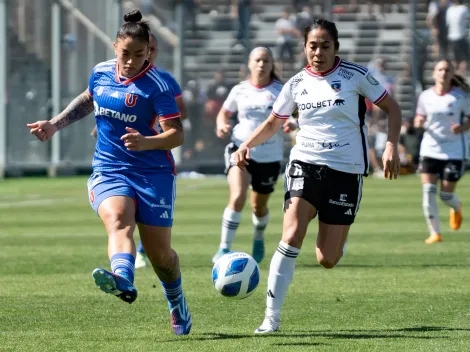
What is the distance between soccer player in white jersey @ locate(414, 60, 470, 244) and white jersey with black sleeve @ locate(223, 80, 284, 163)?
2.83 metres

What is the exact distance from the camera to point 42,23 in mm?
32219

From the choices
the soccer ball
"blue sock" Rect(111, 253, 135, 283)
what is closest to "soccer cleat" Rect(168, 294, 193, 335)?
the soccer ball

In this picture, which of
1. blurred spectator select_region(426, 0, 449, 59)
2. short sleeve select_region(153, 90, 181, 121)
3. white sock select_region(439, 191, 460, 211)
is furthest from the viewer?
blurred spectator select_region(426, 0, 449, 59)

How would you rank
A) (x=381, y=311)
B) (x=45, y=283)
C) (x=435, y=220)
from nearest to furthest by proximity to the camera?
(x=381, y=311), (x=45, y=283), (x=435, y=220)

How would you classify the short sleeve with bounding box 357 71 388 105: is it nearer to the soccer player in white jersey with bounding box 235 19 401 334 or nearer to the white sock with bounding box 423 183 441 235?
the soccer player in white jersey with bounding box 235 19 401 334

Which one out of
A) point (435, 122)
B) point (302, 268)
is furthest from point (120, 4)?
point (302, 268)

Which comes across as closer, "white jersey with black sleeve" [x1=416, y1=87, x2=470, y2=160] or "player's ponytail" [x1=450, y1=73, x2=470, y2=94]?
"player's ponytail" [x1=450, y1=73, x2=470, y2=94]

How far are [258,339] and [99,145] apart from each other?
1742 mm

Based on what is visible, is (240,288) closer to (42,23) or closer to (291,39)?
(42,23)

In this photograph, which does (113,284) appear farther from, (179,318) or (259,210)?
(259,210)

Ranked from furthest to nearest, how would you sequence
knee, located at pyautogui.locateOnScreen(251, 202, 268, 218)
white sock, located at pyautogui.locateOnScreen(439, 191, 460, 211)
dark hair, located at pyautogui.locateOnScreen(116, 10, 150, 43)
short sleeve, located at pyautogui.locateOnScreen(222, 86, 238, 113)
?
white sock, located at pyautogui.locateOnScreen(439, 191, 460, 211) → short sleeve, located at pyautogui.locateOnScreen(222, 86, 238, 113) → knee, located at pyautogui.locateOnScreen(251, 202, 268, 218) → dark hair, located at pyautogui.locateOnScreen(116, 10, 150, 43)

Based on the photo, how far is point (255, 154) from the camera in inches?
532

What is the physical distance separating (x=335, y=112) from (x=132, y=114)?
5.21ft

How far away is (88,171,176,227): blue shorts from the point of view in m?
7.98
